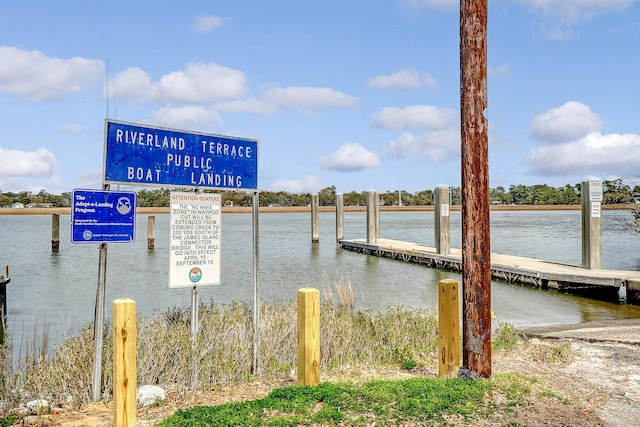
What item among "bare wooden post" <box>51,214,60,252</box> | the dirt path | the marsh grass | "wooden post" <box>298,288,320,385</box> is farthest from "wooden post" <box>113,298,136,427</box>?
"bare wooden post" <box>51,214,60,252</box>

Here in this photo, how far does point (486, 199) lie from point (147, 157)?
11.5ft

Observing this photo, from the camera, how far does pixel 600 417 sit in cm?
502

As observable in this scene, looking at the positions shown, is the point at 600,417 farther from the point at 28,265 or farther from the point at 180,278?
the point at 28,265

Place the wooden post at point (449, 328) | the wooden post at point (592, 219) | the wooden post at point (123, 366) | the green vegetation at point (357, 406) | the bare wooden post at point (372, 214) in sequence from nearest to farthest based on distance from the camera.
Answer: the green vegetation at point (357, 406) → the wooden post at point (123, 366) → the wooden post at point (449, 328) → the wooden post at point (592, 219) → the bare wooden post at point (372, 214)

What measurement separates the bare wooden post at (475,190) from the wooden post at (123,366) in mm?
3211

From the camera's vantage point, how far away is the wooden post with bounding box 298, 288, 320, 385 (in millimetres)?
5289

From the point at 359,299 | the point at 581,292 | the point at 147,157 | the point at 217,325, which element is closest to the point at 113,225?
the point at 147,157

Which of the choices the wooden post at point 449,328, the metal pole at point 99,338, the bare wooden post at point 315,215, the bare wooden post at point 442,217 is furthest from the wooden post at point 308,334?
the bare wooden post at point 315,215

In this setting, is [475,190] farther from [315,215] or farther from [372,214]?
[315,215]

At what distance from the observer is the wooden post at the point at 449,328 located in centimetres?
588

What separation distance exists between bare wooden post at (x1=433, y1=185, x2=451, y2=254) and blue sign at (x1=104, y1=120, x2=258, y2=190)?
17.1 meters

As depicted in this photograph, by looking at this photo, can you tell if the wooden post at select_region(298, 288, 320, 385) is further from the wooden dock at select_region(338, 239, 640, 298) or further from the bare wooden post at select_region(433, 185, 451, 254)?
the bare wooden post at select_region(433, 185, 451, 254)

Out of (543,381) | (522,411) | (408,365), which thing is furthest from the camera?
(408,365)

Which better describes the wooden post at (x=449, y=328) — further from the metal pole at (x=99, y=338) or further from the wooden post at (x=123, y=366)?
the metal pole at (x=99, y=338)
